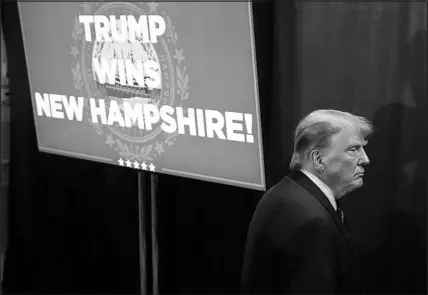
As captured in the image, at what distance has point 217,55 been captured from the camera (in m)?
2.72

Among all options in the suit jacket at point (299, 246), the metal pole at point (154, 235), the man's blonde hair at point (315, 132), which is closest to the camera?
the suit jacket at point (299, 246)

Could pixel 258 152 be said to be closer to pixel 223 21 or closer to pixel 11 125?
pixel 223 21

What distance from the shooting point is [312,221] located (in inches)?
84.0

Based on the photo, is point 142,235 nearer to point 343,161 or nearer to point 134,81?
point 134,81

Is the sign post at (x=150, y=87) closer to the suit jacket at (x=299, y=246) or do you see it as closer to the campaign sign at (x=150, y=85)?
the campaign sign at (x=150, y=85)

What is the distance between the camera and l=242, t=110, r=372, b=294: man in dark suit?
6.96 feet

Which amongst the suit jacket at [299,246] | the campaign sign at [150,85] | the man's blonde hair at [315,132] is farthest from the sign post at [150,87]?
the suit jacket at [299,246]

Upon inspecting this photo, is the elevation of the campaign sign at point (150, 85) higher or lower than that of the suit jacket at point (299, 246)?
higher

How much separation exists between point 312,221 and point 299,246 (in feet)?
0.29

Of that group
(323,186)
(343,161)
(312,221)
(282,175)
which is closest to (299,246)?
(312,221)

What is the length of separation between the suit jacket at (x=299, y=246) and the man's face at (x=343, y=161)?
0.11 metres

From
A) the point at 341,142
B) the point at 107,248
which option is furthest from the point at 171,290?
the point at 341,142

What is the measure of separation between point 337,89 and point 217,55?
1.70ft

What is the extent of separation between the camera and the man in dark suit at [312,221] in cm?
212
